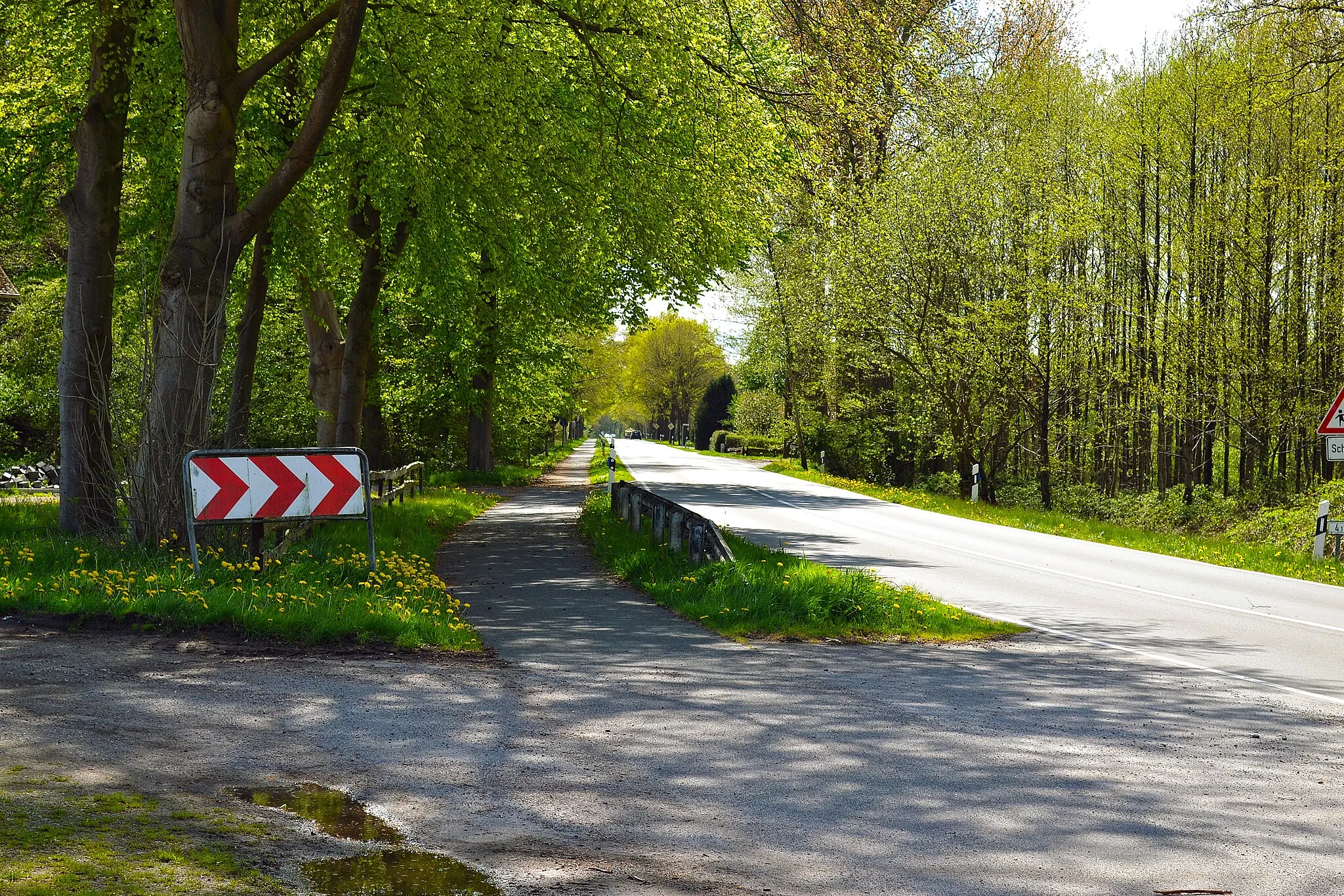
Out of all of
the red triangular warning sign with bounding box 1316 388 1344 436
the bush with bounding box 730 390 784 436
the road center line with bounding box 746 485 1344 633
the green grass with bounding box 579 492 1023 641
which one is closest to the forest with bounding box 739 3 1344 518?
the red triangular warning sign with bounding box 1316 388 1344 436

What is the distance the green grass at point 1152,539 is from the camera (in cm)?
1703

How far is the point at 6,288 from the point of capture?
106 feet

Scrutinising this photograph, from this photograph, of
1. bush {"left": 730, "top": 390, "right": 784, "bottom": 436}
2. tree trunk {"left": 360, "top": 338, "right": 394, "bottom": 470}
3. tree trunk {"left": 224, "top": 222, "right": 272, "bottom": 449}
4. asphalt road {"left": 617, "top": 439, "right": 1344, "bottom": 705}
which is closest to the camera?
asphalt road {"left": 617, "top": 439, "right": 1344, "bottom": 705}

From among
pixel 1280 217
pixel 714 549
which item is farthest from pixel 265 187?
pixel 1280 217

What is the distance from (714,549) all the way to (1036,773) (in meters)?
7.29

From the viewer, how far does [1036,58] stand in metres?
31.6

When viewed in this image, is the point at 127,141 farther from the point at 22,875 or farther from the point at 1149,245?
the point at 1149,245

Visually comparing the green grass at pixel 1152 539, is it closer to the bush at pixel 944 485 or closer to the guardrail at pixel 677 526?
the bush at pixel 944 485

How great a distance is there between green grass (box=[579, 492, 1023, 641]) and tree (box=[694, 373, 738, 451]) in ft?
296

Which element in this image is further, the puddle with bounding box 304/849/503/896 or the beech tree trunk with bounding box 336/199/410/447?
the beech tree trunk with bounding box 336/199/410/447

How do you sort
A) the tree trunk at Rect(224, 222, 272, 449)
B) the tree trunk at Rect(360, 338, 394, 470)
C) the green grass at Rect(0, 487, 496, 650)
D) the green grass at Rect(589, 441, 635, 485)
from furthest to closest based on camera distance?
the green grass at Rect(589, 441, 635, 485) < the tree trunk at Rect(360, 338, 394, 470) < the tree trunk at Rect(224, 222, 272, 449) < the green grass at Rect(0, 487, 496, 650)

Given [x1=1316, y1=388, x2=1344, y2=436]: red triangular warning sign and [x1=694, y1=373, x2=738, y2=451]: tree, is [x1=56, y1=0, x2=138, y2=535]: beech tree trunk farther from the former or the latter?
[x1=694, y1=373, x2=738, y2=451]: tree

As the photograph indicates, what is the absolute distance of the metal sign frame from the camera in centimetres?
982

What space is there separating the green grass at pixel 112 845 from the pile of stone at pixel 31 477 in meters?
26.8
